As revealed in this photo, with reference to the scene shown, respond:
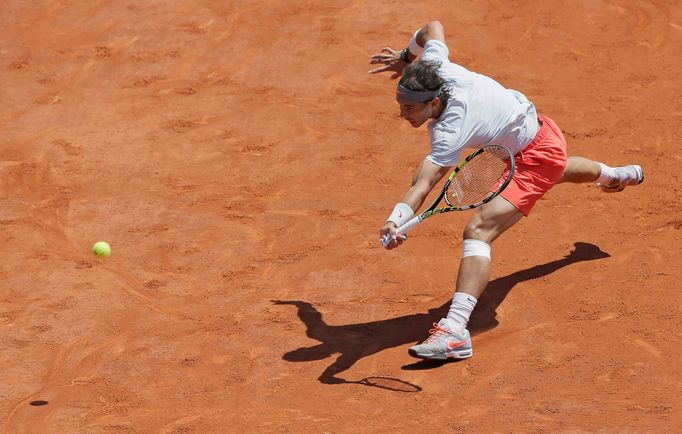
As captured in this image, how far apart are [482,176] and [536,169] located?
1.54 ft

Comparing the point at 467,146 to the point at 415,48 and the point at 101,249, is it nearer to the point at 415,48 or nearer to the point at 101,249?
the point at 415,48

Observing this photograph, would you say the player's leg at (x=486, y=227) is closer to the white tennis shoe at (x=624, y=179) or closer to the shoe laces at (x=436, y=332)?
the shoe laces at (x=436, y=332)

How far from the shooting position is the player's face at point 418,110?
6.88 meters

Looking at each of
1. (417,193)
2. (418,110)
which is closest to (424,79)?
(418,110)

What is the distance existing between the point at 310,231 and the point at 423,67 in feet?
7.25

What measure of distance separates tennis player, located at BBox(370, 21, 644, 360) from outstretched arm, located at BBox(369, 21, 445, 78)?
40 millimetres

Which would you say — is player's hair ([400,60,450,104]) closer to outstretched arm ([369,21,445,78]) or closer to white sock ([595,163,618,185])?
outstretched arm ([369,21,445,78])

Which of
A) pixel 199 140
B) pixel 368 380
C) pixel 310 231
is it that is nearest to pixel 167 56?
pixel 199 140

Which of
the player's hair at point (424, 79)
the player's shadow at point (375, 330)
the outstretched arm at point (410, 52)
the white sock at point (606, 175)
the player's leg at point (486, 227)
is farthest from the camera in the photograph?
the white sock at point (606, 175)

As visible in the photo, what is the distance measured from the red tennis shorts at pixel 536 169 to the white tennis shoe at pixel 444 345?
94 cm

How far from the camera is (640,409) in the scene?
6.27 meters

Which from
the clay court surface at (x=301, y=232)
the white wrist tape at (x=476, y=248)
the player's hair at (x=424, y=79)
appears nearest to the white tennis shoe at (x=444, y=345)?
the clay court surface at (x=301, y=232)

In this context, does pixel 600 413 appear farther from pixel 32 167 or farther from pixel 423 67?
pixel 32 167

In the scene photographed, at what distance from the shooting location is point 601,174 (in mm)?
8148
